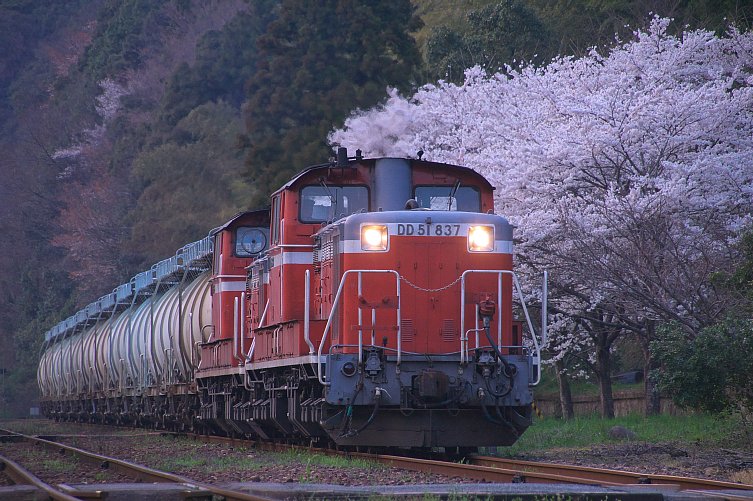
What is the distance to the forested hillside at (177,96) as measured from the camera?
40.2 m

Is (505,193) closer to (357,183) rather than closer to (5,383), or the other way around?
(357,183)

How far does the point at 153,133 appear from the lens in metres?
67.4

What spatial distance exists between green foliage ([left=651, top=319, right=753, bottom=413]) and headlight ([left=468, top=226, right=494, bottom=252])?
12.3 feet

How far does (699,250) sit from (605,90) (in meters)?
4.42

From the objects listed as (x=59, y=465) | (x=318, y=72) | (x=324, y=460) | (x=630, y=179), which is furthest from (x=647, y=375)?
(x=318, y=72)

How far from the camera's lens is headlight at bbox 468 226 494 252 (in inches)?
515

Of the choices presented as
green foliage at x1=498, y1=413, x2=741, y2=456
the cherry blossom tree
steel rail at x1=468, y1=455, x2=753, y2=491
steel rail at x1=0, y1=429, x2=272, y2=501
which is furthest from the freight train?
the cherry blossom tree

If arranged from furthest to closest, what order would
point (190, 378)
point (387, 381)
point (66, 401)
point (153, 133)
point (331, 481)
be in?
point (153, 133)
point (66, 401)
point (190, 378)
point (387, 381)
point (331, 481)

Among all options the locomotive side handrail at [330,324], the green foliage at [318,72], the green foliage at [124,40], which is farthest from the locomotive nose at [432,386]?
the green foliage at [124,40]

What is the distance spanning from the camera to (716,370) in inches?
579

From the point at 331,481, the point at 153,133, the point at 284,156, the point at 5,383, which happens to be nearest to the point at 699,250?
the point at 331,481

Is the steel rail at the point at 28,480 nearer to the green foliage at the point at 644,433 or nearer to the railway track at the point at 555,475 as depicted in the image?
the railway track at the point at 555,475

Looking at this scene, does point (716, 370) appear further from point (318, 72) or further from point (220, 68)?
point (220, 68)

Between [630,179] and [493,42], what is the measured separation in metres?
20.4
